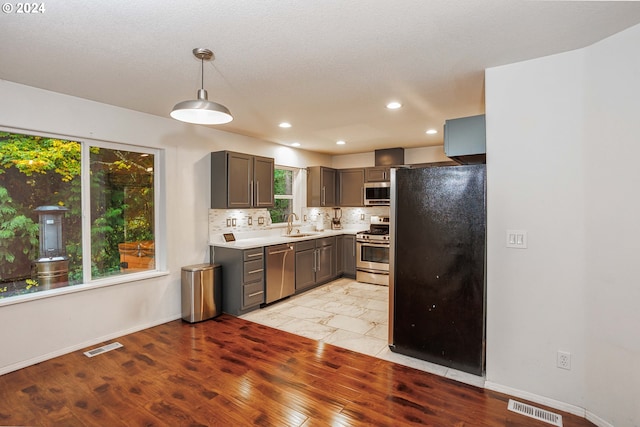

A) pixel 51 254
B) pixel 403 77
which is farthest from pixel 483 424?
pixel 51 254

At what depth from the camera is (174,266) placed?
13.3 feet

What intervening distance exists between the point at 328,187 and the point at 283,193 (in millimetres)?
967

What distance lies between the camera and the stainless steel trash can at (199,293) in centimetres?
391

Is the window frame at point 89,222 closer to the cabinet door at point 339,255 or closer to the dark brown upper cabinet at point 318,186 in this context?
the dark brown upper cabinet at point 318,186

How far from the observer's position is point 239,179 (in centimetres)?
445

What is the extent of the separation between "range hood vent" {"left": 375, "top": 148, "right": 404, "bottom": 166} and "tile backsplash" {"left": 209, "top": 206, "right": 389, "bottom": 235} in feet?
2.90

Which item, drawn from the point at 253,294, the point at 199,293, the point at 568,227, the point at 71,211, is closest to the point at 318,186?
the point at 253,294

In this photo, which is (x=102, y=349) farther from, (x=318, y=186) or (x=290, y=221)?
(x=318, y=186)

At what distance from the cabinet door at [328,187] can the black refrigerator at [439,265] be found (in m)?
3.30

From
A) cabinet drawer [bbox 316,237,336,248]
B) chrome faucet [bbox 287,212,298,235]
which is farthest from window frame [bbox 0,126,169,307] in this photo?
cabinet drawer [bbox 316,237,336,248]

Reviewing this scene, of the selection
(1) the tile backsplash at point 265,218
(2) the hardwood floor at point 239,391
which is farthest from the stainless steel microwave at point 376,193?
(2) the hardwood floor at point 239,391

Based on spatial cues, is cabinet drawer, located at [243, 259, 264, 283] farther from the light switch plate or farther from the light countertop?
the light switch plate

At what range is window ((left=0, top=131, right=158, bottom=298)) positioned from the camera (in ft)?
9.62

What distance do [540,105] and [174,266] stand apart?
406 cm
